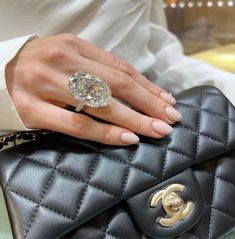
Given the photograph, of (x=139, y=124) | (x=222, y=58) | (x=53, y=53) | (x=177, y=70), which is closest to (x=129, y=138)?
(x=139, y=124)

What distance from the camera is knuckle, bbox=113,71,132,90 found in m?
0.45

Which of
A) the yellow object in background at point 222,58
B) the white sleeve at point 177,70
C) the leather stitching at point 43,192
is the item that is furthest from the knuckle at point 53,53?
the yellow object in background at point 222,58

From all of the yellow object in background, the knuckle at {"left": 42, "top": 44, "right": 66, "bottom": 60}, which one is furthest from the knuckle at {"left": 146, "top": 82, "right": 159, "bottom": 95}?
the yellow object in background

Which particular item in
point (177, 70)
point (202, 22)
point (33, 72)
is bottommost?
point (202, 22)

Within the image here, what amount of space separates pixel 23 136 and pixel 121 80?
125 millimetres

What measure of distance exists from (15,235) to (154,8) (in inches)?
21.6

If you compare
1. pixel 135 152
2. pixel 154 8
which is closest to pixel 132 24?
pixel 154 8

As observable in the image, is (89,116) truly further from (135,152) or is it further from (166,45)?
(166,45)

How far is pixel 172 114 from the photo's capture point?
0.46 metres

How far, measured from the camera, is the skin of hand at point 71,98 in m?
0.42

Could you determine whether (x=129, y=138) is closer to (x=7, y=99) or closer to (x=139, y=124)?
(x=139, y=124)

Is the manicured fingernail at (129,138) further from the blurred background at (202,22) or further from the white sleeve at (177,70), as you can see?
the blurred background at (202,22)

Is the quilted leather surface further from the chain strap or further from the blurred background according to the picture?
the blurred background

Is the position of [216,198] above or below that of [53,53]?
below
